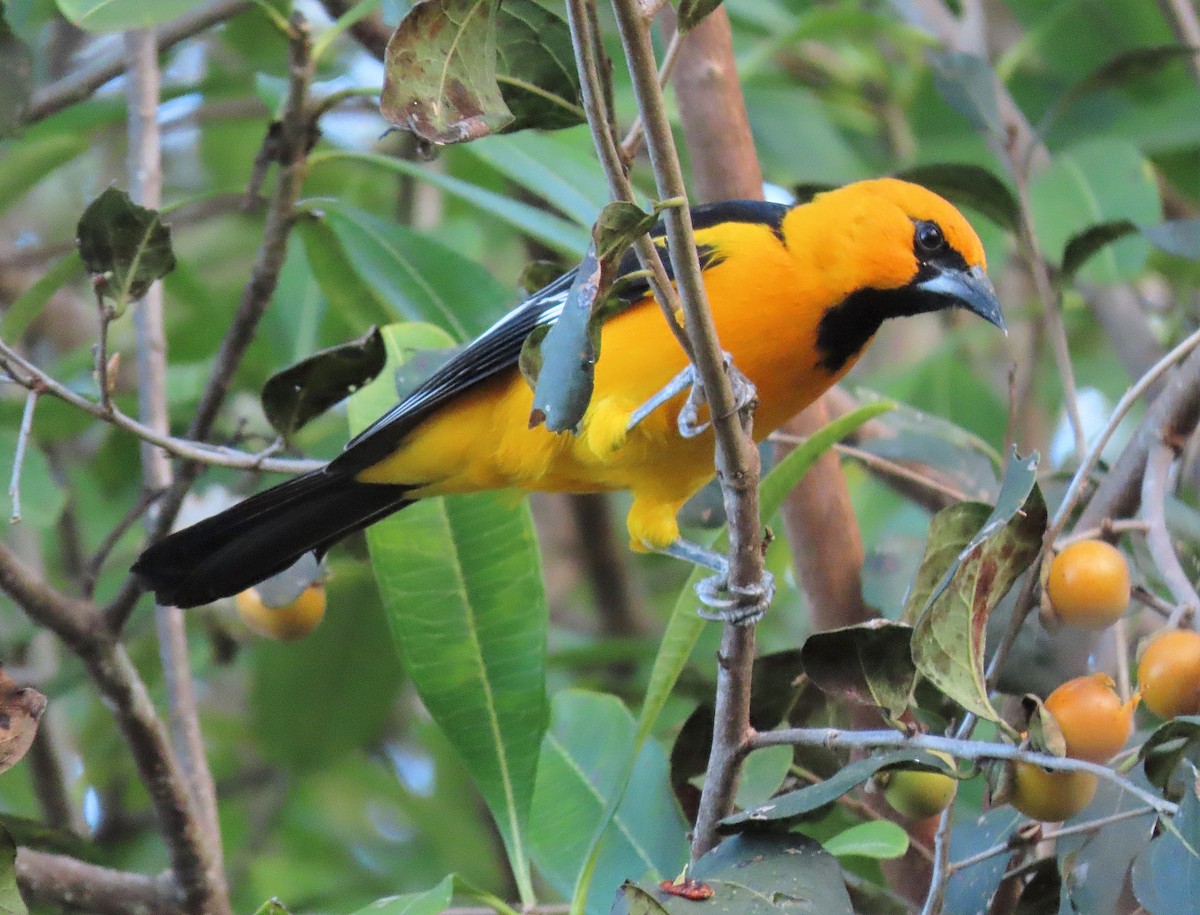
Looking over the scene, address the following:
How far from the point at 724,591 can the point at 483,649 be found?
0.40 meters

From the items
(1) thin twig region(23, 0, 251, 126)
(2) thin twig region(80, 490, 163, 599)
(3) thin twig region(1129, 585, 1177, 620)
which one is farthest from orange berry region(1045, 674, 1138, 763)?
(1) thin twig region(23, 0, 251, 126)

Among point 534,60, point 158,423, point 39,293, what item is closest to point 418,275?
point 158,423

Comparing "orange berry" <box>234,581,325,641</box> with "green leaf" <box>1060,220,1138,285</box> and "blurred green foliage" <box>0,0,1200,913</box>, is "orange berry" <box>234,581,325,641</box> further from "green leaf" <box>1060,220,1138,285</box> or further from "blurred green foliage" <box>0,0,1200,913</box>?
"green leaf" <box>1060,220,1138,285</box>

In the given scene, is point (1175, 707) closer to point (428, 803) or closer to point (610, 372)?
point (610, 372)

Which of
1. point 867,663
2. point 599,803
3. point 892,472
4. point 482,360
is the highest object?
point 482,360

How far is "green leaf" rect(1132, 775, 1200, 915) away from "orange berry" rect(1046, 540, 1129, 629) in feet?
1.26

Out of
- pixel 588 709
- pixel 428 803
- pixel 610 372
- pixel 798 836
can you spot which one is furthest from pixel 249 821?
pixel 798 836

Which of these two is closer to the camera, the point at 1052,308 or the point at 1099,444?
the point at 1099,444

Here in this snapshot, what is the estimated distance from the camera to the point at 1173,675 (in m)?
1.75

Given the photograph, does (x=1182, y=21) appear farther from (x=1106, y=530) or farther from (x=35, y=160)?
(x=35, y=160)

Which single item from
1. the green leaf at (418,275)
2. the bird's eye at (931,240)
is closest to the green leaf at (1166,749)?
the bird's eye at (931,240)

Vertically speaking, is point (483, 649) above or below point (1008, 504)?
below

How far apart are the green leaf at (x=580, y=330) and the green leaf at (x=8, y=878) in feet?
2.81

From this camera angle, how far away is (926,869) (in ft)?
8.03
